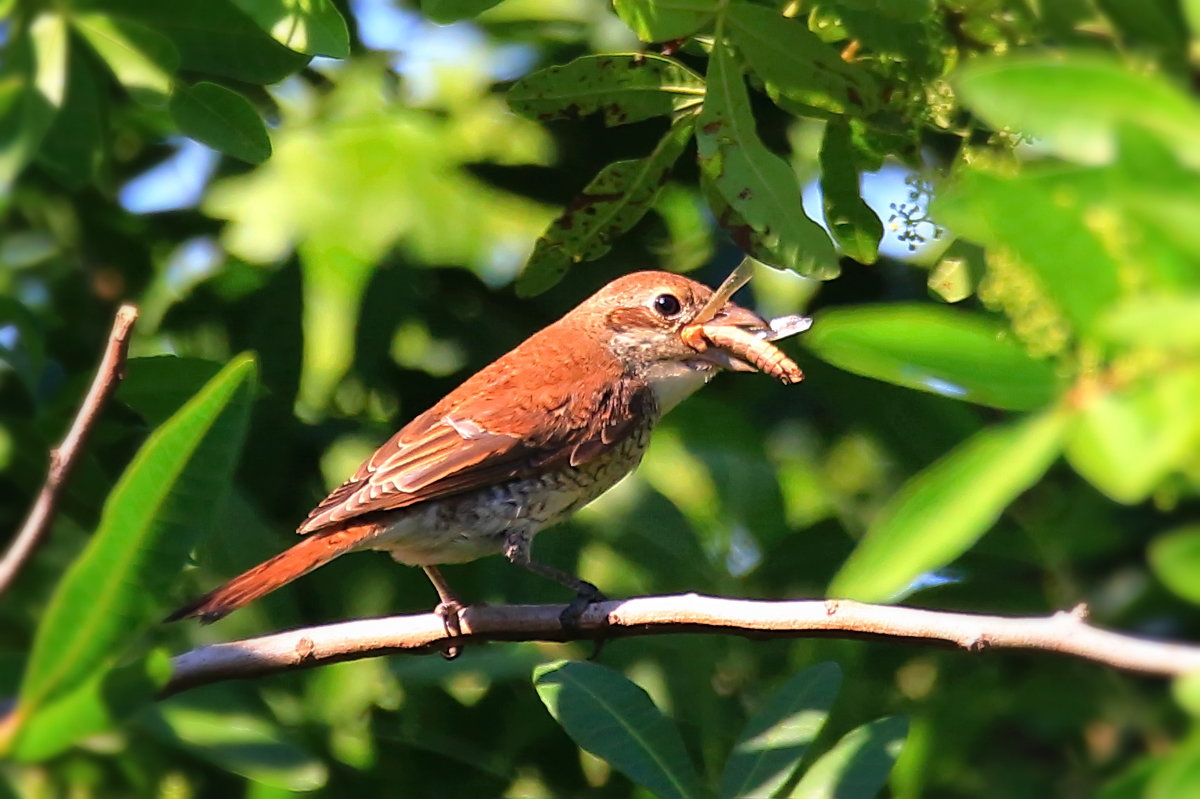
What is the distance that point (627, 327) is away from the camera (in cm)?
517

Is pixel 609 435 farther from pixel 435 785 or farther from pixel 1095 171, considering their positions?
pixel 1095 171

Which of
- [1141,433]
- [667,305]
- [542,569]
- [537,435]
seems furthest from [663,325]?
[1141,433]

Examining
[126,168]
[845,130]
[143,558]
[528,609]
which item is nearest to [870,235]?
[845,130]

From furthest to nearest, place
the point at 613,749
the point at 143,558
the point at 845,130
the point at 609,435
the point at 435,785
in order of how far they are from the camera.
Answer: the point at 609,435
the point at 435,785
the point at 845,130
the point at 613,749
the point at 143,558

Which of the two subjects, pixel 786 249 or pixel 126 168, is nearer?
pixel 786 249

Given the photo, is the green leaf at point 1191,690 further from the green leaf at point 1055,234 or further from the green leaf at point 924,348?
→ the green leaf at point 924,348

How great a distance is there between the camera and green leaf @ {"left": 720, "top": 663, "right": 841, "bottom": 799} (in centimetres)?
289

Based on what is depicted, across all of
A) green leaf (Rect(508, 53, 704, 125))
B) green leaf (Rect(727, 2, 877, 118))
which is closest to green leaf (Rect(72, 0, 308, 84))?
green leaf (Rect(508, 53, 704, 125))

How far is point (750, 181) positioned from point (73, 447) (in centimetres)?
141

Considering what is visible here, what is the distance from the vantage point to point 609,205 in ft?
11.8

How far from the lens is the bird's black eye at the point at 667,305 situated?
16.3 ft

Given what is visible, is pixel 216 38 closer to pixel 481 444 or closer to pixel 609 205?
pixel 609 205

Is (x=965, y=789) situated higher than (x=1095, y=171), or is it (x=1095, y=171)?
(x=1095, y=171)

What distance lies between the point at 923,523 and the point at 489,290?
328 centimetres
